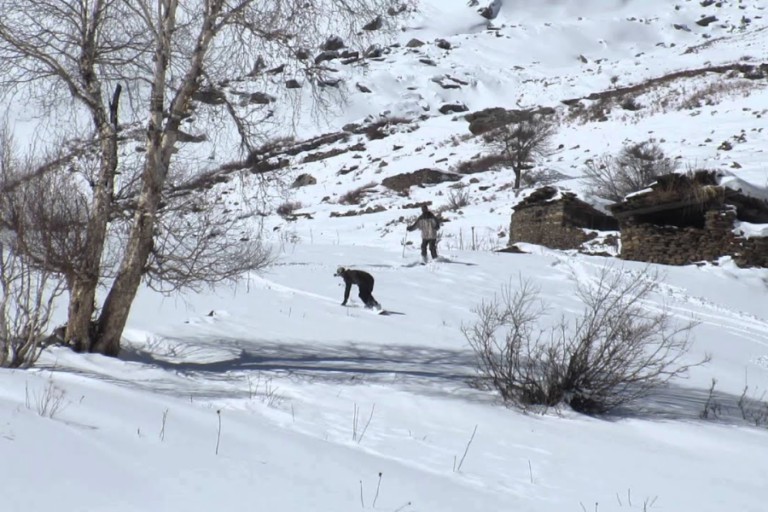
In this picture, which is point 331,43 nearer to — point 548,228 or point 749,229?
point 749,229

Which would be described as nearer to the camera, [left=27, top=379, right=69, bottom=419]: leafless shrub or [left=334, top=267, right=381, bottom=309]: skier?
[left=27, top=379, right=69, bottom=419]: leafless shrub

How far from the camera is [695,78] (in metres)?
39.2

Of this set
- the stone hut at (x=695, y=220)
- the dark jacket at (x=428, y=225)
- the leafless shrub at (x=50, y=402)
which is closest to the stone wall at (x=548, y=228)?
the stone hut at (x=695, y=220)

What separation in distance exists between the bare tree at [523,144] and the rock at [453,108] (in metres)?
16.4

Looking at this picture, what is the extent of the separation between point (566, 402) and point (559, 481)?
187cm

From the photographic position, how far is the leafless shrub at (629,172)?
2238cm

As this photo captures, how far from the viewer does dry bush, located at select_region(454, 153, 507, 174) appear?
108 feet

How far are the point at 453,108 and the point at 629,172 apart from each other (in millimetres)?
28327

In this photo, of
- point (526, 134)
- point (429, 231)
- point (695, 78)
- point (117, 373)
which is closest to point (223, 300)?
point (117, 373)

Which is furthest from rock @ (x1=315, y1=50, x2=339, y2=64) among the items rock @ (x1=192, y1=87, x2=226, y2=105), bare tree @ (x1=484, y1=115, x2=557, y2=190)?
bare tree @ (x1=484, y1=115, x2=557, y2=190)

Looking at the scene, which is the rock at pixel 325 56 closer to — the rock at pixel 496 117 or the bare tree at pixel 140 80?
the bare tree at pixel 140 80

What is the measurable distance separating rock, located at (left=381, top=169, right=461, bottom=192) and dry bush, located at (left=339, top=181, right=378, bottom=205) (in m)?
0.91

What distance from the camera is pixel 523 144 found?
95.8ft

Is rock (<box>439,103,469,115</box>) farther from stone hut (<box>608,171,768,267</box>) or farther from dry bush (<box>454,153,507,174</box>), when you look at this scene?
stone hut (<box>608,171,768,267</box>)
